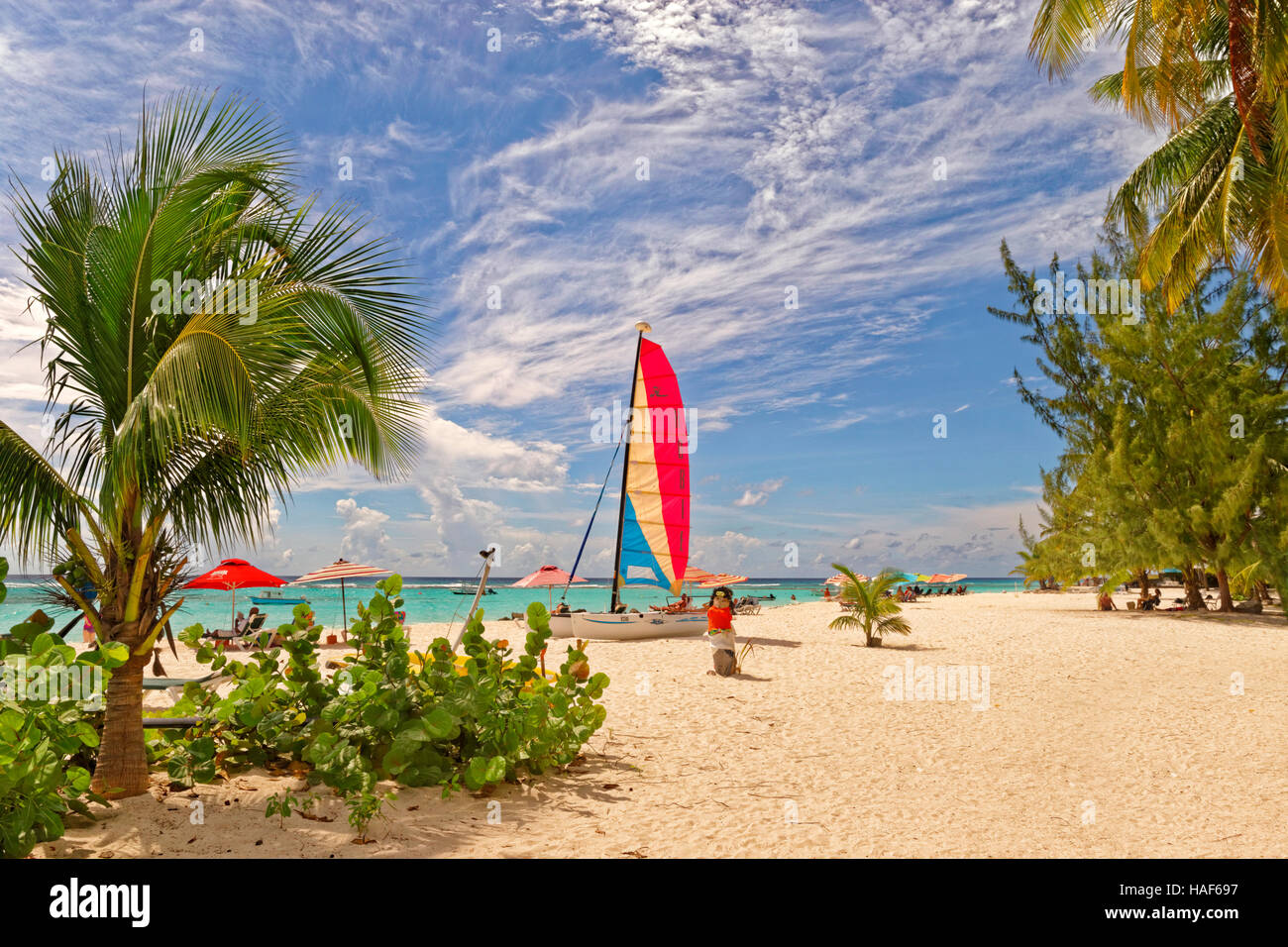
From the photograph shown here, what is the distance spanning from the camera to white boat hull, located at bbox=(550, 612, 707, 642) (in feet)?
66.6

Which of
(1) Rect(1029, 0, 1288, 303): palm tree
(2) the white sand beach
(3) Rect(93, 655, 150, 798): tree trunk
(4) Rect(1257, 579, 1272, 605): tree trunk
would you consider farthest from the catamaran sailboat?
(4) Rect(1257, 579, 1272, 605): tree trunk

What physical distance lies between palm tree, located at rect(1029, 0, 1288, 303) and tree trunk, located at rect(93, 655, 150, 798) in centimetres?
1475

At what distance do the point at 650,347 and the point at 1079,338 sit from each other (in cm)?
1787

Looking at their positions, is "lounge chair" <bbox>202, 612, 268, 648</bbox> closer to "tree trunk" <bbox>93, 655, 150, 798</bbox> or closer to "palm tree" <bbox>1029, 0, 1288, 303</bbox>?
"tree trunk" <bbox>93, 655, 150, 798</bbox>

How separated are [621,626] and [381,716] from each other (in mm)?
15083

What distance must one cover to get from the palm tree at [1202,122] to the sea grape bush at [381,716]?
12828 mm

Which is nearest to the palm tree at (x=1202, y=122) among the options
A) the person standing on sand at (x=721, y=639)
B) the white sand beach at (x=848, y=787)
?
the white sand beach at (x=848, y=787)

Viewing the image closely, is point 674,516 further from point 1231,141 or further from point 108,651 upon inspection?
point 108,651

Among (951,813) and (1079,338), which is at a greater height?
(1079,338)

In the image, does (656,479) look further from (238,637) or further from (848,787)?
(848,787)

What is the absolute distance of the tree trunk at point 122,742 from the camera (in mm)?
5195

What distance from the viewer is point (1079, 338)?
92.8ft

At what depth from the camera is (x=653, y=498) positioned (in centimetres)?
2111
